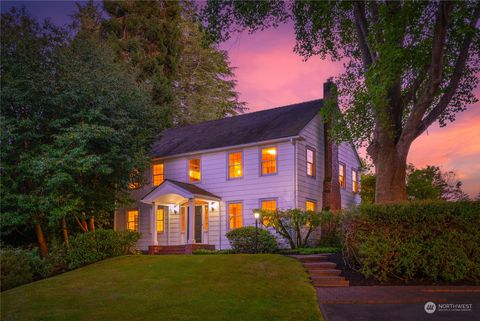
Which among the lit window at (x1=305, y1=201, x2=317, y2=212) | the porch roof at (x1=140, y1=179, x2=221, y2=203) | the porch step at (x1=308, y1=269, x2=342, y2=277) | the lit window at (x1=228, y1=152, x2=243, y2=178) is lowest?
the porch step at (x1=308, y1=269, x2=342, y2=277)

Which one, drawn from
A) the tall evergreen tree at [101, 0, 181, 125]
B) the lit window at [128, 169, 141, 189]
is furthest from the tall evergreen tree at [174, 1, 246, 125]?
the lit window at [128, 169, 141, 189]

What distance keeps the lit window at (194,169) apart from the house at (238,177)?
0.05 meters

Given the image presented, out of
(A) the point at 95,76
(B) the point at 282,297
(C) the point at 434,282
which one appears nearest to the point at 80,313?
(B) the point at 282,297

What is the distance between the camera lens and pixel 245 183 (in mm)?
20188

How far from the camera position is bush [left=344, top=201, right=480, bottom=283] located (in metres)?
10.1

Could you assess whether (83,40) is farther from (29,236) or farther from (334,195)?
(334,195)

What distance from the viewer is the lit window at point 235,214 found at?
20.1 m

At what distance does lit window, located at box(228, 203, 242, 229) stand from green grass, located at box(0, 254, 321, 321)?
5966 millimetres

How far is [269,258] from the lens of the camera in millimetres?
13273

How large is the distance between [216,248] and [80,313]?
1194cm

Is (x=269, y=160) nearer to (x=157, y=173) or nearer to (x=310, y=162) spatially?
(x=310, y=162)

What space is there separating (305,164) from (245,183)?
288cm

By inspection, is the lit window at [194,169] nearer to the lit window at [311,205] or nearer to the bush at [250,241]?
the bush at [250,241]

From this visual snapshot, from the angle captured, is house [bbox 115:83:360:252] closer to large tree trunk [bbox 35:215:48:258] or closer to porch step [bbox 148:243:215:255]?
porch step [bbox 148:243:215:255]
